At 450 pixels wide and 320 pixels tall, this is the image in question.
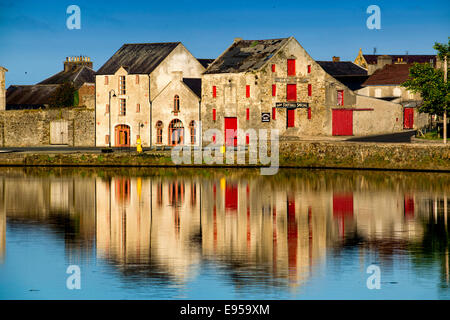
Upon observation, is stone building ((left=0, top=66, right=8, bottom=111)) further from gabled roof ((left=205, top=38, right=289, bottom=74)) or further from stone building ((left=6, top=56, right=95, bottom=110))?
gabled roof ((left=205, top=38, right=289, bottom=74))

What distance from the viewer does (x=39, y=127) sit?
293 ft

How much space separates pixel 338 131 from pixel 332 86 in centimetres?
428

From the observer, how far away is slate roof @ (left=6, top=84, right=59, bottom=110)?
110 meters

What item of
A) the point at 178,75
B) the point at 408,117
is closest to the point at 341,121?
the point at 408,117

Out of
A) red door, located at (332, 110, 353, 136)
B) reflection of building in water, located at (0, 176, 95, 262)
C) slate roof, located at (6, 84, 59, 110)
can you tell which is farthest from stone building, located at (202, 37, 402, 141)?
slate roof, located at (6, 84, 59, 110)

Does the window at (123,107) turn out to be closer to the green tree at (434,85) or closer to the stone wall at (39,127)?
the stone wall at (39,127)

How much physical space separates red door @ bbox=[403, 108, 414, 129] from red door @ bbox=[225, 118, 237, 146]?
2049cm

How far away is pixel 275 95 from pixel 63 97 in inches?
1306

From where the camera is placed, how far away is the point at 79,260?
27797mm

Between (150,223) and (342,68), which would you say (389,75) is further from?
(150,223)

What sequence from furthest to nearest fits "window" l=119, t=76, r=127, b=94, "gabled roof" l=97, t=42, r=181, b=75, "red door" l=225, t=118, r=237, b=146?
"window" l=119, t=76, r=127, b=94, "gabled roof" l=97, t=42, r=181, b=75, "red door" l=225, t=118, r=237, b=146

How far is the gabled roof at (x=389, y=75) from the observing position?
4016 inches

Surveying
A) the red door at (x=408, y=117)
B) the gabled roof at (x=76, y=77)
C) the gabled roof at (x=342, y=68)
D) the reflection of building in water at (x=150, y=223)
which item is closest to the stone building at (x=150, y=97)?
the red door at (x=408, y=117)
